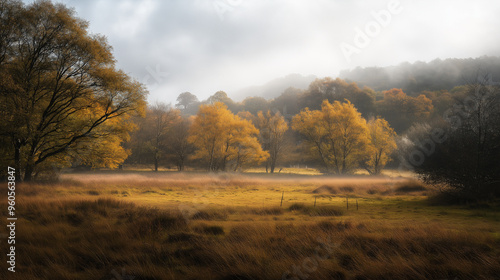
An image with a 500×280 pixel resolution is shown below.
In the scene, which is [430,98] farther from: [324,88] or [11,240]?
[11,240]

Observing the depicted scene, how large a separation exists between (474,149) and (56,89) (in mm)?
25245

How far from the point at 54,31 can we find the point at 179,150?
28375 mm

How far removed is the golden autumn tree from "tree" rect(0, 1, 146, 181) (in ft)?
59.8

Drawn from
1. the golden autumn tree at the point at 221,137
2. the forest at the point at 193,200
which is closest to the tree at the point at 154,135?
the forest at the point at 193,200

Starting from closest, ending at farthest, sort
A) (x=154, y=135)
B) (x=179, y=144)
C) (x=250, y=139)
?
(x=250, y=139) < (x=179, y=144) < (x=154, y=135)

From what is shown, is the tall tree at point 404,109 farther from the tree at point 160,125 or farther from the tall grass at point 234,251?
the tall grass at point 234,251

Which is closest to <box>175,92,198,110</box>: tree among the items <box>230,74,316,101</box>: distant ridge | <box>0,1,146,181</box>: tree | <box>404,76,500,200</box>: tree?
<box>230,74,316,101</box>: distant ridge

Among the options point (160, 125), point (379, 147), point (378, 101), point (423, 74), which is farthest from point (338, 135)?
point (423, 74)

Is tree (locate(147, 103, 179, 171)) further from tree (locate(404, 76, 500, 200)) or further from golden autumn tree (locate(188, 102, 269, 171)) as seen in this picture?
tree (locate(404, 76, 500, 200))

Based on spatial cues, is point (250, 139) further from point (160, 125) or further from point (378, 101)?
point (378, 101)

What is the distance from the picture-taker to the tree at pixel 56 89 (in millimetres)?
13234

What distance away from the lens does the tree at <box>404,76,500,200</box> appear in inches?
547

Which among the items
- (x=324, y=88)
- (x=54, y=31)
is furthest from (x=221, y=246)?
(x=324, y=88)

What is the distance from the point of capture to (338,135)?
39031mm
